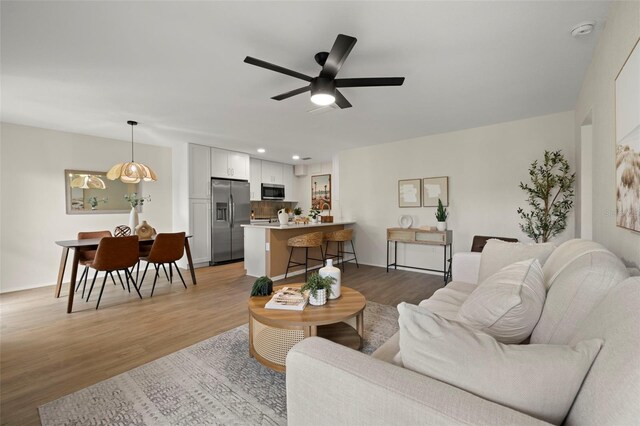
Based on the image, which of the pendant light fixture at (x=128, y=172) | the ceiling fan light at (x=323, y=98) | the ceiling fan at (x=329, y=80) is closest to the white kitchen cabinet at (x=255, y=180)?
the pendant light fixture at (x=128, y=172)

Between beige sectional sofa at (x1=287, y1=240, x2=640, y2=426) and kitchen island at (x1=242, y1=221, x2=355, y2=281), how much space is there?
3.49 metres

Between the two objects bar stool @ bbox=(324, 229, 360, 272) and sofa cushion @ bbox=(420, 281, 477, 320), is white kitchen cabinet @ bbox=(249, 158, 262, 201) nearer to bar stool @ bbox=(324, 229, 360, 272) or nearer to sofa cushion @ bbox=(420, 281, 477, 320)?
bar stool @ bbox=(324, 229, 360, 272)

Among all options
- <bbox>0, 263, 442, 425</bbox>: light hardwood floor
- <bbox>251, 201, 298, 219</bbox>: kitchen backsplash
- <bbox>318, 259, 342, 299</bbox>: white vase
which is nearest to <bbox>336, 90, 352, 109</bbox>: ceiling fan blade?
<bbox>318, 259, 342, 299</bbox>: white vase

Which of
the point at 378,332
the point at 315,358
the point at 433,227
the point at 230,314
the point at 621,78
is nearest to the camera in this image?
the point at 315,358

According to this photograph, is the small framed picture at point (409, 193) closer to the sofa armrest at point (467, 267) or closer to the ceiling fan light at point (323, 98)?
the sofa armrest at point (467, 267)

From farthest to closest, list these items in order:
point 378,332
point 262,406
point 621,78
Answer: point 378,332 → point 262,406 → point 621,78

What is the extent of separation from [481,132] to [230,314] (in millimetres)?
4414

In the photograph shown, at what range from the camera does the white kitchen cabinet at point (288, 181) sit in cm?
769

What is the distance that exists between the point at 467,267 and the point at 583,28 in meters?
1.97

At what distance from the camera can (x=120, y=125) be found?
418 centimetres

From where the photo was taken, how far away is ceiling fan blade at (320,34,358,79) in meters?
1.76

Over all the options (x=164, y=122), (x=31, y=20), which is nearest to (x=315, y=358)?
(x=31, y=20)

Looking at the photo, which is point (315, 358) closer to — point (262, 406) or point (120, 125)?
point (262, 406)

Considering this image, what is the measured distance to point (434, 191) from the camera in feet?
15.9
